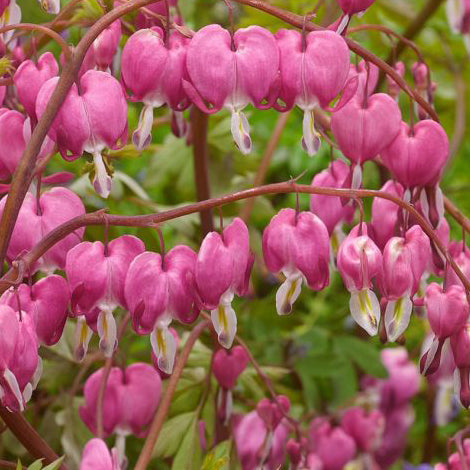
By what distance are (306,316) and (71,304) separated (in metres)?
1.33

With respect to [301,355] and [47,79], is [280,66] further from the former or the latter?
[301,355]

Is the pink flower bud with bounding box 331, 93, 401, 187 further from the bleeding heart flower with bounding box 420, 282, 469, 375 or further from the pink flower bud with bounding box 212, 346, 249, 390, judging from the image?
the pink flower bud with bounding box 212, 346, 249, 390

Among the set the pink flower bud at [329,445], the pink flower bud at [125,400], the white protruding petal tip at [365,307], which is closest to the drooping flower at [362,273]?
the white protruding petal tip at [365,307]

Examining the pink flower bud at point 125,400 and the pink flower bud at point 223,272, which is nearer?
the pink flower bud at point 223,272

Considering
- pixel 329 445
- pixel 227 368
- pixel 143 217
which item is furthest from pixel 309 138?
pixel 329 445

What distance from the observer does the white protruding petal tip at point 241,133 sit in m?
0.99

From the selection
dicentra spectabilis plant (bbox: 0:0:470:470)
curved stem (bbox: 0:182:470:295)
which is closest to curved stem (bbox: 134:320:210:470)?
dicentra spectabilis plant (bbox: 0:0:470:470)

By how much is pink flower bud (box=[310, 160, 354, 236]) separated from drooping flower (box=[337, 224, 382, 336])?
17 centimetres

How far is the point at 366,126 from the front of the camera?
107 centimetres

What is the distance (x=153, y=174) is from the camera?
186 centimetres

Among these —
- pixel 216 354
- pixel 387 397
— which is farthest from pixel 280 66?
pixel 387 397

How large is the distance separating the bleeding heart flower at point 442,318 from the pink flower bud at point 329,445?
721 mm

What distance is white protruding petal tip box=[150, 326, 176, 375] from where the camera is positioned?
99 centimetres

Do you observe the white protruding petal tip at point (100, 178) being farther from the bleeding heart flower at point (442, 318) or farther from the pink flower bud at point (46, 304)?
the bleeding heart flower at point (442, 318)
